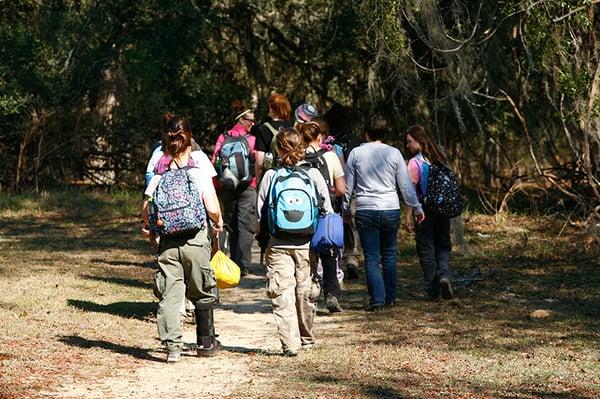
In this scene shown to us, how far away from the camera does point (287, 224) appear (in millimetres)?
8633

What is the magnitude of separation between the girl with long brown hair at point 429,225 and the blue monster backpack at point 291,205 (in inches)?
106

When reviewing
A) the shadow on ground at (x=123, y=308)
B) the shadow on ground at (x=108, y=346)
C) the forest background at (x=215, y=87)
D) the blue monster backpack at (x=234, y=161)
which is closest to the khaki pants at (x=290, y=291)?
the shadow on ground at (x=108, y=346)

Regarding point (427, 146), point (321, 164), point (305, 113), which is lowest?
point (321, 164)

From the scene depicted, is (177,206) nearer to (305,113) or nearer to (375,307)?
(305,113)

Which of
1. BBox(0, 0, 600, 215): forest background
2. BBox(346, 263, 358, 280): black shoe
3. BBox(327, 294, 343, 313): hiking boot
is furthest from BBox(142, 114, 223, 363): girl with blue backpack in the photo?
BBox(0, 0, 600, 215): forest background

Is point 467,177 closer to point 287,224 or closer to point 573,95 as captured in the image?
point 573,95

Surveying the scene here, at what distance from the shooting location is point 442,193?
11.1 meters

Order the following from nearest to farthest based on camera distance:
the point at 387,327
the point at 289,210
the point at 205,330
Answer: the point at 289,210 < the point at 205,330 < the point at 387,327

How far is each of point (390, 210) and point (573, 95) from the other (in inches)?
149

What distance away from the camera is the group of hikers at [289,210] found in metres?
8.50

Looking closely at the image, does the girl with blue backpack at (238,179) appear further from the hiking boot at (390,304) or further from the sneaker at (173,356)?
the sneaker at (173,356)

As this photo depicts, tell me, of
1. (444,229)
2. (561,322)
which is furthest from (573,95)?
(561,322)

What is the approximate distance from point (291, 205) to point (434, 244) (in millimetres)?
3047

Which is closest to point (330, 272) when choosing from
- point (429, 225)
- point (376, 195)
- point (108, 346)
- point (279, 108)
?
point (376, 195)
